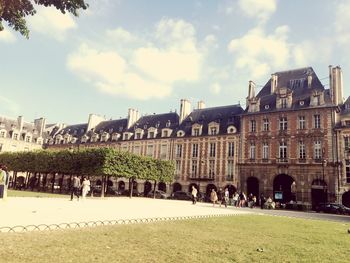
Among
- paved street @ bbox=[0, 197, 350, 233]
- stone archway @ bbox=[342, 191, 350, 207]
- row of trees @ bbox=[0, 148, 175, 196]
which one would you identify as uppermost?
row of trees @ bbox=[0, 148, 175, 196]

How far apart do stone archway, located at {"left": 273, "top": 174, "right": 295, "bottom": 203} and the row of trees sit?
43.3ft

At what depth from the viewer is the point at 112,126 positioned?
62031 mm

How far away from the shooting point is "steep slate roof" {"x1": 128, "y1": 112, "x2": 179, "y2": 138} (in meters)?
53.3

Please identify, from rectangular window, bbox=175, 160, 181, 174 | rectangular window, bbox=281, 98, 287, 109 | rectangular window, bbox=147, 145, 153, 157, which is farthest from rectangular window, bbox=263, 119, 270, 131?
rectangular window, bbox=147, 145, 153, 157

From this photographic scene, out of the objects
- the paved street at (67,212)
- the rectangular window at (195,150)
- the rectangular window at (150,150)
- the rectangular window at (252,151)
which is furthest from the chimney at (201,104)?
the paved street at (67,212)

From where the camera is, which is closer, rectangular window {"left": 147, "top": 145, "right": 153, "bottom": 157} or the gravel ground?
the gravel ground

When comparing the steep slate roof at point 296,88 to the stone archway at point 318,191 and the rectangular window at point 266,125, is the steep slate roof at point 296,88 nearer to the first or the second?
the rectangular window at point 266,125

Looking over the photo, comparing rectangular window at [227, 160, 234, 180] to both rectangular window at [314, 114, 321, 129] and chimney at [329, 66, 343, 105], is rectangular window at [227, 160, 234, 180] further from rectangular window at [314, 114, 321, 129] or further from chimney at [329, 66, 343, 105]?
chimney at [329, 66, 343, 105]

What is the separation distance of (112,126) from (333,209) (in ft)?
137

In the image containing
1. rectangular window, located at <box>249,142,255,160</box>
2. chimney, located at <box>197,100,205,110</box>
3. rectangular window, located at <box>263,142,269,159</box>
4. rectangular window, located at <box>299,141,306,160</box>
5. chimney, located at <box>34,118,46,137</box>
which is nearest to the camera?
rectangular window, located at <box>299,141,306,160</box>

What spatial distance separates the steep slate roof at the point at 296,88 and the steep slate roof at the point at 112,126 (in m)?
25.9

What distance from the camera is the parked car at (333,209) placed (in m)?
30.8

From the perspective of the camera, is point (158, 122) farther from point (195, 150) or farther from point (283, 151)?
point (283, 151)

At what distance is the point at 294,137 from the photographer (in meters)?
39.0
